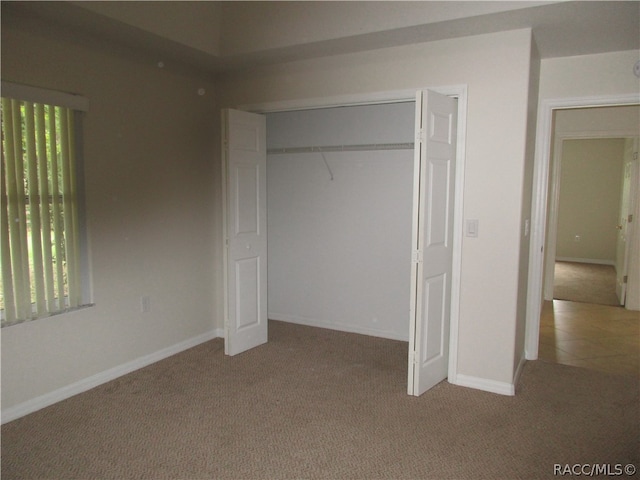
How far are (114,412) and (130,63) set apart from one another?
2317mm

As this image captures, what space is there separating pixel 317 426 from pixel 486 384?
123cm

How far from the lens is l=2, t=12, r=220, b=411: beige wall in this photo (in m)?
2.87

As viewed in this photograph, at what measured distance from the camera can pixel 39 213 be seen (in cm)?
287

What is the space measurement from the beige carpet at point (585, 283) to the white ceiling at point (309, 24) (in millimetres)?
3740

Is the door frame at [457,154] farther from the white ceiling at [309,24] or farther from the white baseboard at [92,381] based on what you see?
the white baseboard at [92,381]

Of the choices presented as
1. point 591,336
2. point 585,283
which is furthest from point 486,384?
point 585,283

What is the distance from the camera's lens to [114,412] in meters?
2.90

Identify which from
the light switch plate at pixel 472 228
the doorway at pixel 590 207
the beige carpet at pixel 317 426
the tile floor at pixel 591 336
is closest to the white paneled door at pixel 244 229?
the beige carpet at pixel 317 426

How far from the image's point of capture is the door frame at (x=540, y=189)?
339 cm

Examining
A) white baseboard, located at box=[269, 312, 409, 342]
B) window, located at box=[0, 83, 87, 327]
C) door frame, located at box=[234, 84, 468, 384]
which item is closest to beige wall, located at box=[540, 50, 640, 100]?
door frame, located at box=[234, 84, 468, 384]

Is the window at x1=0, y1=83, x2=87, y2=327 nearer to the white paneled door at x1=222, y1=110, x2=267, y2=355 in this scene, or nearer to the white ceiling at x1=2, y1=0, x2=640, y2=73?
the white ceiling at x1=2, y1=0, x2=640, y2=73

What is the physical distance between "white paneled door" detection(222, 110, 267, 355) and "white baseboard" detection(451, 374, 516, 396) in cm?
169

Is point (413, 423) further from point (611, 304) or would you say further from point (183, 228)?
point (611, 304)

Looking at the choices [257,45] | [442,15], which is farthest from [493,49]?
[257,45]
